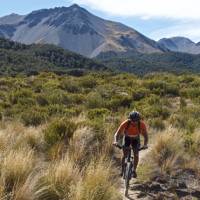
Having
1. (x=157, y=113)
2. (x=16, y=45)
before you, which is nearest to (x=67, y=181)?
(x=157, y=113)

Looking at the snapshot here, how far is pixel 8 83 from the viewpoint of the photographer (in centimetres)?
2908

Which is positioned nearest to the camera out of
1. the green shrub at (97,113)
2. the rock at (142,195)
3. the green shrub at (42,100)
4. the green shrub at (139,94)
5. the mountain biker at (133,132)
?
the rock at (142,195)

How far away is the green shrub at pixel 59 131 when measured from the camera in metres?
12.1

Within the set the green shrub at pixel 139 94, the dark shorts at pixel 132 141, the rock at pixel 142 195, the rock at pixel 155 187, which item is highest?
the dark shorts at pixel 132 141

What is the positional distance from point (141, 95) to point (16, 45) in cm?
13013

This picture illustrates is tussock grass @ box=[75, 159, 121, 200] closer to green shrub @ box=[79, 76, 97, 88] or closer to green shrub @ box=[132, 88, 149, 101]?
green shrub @ box=[132, 88, 149, 101]

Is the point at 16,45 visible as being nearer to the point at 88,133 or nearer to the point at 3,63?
the point at 3,63

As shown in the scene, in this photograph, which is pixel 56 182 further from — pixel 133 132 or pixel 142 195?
pixel 133 132

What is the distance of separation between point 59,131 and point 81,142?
0.87 m

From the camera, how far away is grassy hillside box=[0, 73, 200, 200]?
24.9 feet

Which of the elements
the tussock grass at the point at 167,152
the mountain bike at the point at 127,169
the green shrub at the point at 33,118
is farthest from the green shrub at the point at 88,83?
the mountain bike at the point at 127,169

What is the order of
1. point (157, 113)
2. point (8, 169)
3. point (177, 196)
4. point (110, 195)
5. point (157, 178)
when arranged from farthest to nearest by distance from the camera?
point (157, 113) < point (157, 178) < point (177, 196) < point (110, 195) < point (8, 169)

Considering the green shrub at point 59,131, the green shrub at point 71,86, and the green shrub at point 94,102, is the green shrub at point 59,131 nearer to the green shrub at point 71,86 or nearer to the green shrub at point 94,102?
the green shrub at point 94,102

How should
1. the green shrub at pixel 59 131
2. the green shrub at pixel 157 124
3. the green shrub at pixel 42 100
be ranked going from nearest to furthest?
the green shrub at pixel 59 131
the green shrub at pixel 157 124
the green shrub at pixel 42 100
